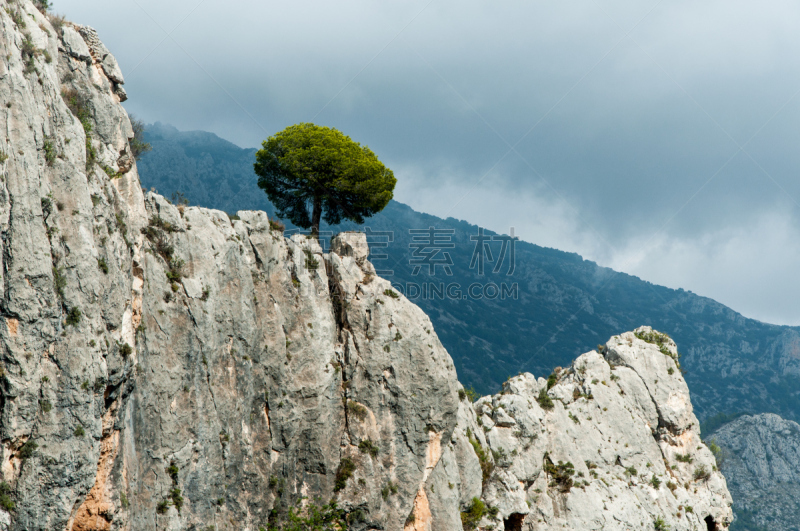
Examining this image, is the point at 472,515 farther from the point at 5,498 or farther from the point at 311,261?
the point at 5,498

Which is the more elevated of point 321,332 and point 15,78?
point 15,78

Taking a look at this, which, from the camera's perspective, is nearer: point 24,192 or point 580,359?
point 24,192

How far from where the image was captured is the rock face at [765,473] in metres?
147

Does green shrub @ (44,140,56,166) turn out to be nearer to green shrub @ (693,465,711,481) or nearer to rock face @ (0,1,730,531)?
rock face @ (0,1,730,531)

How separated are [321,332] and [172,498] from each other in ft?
41.2

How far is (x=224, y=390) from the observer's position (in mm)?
27859

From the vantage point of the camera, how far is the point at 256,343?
30594 millimetres

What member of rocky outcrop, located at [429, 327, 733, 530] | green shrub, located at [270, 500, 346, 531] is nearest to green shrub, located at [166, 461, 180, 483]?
green shrub, located at [270, 500, 346, 531]

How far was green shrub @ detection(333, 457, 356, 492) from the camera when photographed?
106 feet

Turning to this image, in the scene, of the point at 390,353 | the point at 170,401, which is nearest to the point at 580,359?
the point at 390,353

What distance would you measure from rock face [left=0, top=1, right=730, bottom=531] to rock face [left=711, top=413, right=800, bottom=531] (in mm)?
131905

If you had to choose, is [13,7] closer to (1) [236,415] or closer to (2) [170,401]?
(2) [170,401]

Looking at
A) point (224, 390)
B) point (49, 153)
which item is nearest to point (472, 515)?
point (224, 390)

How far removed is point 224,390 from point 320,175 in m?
19.2
